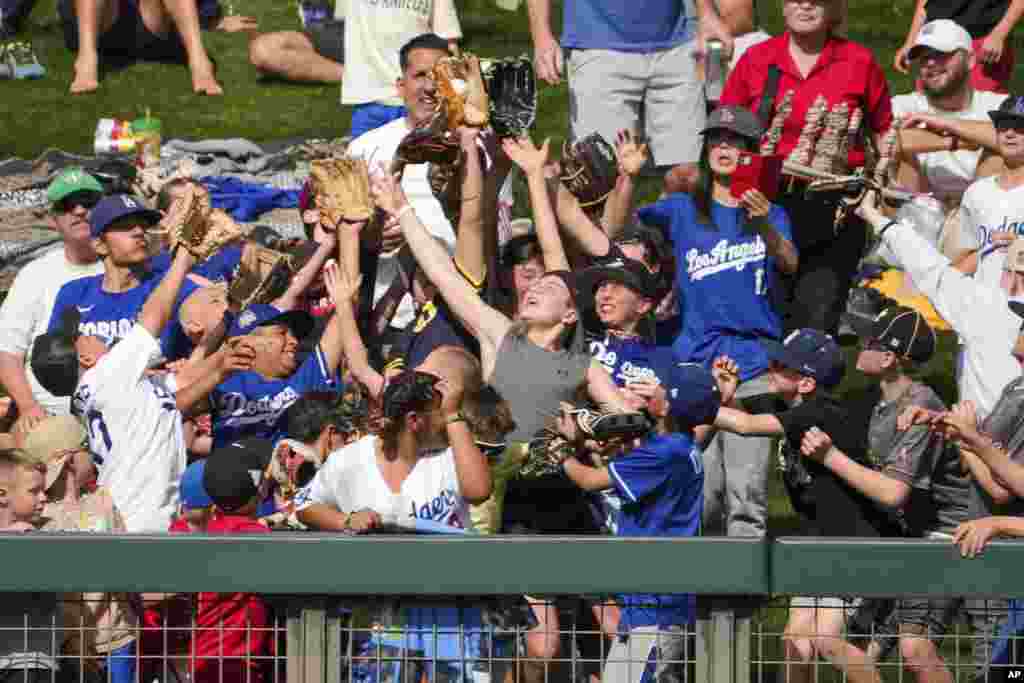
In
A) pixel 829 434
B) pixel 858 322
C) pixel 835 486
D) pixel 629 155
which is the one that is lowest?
pixel 858 322

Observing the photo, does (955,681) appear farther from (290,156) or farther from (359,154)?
(290,156)

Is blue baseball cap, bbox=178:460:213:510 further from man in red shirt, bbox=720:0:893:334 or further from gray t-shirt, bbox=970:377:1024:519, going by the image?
man in red shirt, bbox=720:0:893:334

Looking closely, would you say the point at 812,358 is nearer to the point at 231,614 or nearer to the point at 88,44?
the point at 231,614

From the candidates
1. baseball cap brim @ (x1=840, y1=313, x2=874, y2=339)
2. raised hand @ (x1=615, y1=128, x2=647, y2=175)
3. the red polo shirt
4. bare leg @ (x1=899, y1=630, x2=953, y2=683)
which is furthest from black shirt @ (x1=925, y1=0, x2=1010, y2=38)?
bare leg @ (x1=899, y1=630, x2=953, y2=683)

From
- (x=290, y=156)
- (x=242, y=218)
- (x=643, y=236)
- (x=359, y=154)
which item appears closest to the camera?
(x=643, y=236)

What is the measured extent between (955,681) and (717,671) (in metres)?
0.64

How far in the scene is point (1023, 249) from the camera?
24.6 feet

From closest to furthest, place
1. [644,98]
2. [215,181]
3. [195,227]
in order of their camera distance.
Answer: [195,227]
[644,98]
[215,181]

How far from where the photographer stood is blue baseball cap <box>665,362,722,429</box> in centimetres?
676

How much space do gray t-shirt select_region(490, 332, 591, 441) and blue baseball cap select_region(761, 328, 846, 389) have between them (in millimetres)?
818

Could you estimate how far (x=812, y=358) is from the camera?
7312 millimetres

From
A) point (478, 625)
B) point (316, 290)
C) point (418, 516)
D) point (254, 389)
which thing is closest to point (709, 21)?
point (316, 290)

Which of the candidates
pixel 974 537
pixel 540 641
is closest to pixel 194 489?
pixel 540 641

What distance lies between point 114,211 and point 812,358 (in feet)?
9.35
